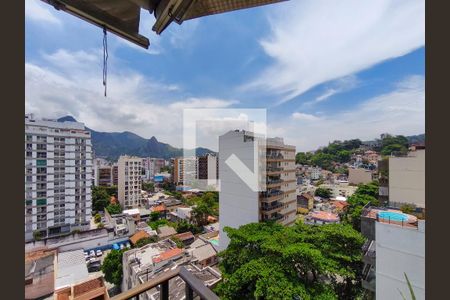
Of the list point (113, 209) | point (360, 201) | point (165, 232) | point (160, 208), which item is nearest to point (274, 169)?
point (360, 201)

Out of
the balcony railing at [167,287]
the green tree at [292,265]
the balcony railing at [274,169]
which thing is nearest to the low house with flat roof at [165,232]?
the balcony railing at [274,169]

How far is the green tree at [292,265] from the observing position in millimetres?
3303

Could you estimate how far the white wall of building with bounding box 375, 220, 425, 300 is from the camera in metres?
2.40

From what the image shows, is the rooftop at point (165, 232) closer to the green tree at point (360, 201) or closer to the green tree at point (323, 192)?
the green tree at point (360, 201)

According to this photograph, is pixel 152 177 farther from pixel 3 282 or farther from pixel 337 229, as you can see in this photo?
pixel 3 282

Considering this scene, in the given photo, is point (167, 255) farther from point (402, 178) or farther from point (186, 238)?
point (402, 178)

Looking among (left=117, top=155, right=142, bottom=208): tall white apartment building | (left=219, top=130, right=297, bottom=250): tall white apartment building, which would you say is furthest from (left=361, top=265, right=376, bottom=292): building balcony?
(left=117, top=155, right=142, bottom=208): tall white apartment building

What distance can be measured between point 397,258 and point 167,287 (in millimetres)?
3153

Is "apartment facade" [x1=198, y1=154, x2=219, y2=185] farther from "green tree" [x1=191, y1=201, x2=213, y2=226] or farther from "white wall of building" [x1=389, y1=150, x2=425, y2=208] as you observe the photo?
"white wall of building" [x1=389, y1=150, x2=425, y2=208]

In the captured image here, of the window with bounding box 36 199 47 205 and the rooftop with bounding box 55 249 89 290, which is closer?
the rooftop with bounding box 55 249 89 290

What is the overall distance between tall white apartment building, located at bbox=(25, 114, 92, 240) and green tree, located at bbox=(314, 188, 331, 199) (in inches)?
628

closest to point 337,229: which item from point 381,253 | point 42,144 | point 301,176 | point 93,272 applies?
point 381,253

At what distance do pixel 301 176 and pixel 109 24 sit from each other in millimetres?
20776

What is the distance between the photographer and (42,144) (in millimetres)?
8008
